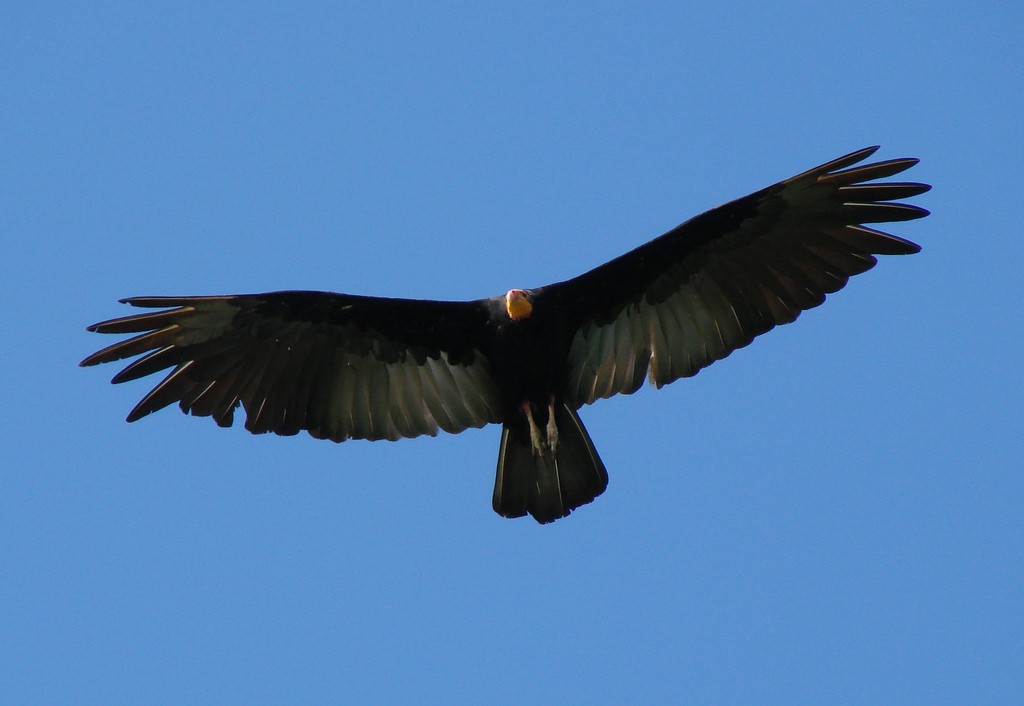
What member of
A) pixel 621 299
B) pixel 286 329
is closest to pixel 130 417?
pixel 286 329

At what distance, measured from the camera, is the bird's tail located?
340 inches

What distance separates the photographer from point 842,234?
8477mm

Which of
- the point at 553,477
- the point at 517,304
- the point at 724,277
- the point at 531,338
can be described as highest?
the point at 724,277

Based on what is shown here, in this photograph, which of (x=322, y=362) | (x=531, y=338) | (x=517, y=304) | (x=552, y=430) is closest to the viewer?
(x=517, y=304)

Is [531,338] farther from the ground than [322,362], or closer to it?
closer to it

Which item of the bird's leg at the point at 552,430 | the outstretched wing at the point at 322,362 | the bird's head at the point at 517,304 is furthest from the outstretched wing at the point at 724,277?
the outstretched wing at the point at 322,362

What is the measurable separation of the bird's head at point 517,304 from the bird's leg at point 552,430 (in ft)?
2.24

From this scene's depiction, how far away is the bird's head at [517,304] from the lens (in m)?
8.30

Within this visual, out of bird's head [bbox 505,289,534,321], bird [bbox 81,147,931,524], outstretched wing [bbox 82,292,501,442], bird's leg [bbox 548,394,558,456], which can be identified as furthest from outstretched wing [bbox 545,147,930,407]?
outstretched wing [bbox 82,292,501,442]

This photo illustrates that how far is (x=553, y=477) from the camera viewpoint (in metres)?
8.65

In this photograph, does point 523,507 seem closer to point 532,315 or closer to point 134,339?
point 532,315

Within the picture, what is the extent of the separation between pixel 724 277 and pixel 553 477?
68.6 inches

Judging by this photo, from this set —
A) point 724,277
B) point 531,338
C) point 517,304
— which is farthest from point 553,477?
point 724,277

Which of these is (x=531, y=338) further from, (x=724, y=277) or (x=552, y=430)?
(x=724, y=277)
